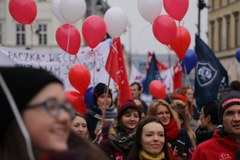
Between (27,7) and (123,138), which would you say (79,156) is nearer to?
(123,138)

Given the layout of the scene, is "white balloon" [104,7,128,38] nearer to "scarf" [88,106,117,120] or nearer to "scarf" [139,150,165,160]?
"scarf" [88,106,117,120]

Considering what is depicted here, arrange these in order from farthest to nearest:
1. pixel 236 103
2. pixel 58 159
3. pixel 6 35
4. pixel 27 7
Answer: pixel 6 35 → pixel 27 7 → pixel 236 103 → pixel 58 159

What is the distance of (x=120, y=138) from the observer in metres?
6.45

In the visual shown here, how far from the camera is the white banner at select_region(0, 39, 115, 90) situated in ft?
36.5

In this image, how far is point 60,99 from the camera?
2.20 m

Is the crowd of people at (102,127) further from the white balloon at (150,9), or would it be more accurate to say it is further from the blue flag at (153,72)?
the blue flag at (153,72)

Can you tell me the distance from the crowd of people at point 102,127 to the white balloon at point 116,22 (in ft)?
3.44

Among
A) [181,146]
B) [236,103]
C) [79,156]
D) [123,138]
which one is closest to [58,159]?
[79,156]

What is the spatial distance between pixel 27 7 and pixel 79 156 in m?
7.17

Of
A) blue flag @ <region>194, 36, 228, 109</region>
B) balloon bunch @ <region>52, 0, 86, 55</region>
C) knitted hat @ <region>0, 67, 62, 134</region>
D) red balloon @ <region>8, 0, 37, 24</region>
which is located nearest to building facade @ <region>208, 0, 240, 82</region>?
blue flag @ <region>194, 36, 228, 109</region>

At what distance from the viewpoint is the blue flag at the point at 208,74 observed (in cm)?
1309

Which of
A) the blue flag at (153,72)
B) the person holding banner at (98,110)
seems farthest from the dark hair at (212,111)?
the blue flag at (153,72)

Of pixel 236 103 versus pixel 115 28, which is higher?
pixel 115 28

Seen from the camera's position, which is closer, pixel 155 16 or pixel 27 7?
pixel 27 7
